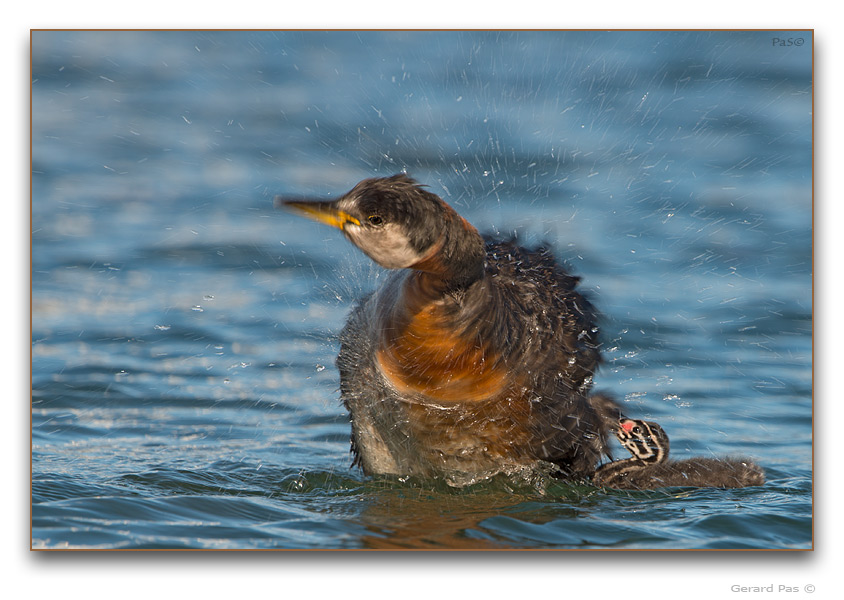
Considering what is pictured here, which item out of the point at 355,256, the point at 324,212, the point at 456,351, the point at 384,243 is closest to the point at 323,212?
the point at 324,212

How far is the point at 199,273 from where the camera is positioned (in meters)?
7.07

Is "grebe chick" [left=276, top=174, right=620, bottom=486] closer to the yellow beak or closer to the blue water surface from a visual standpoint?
the yellow beak

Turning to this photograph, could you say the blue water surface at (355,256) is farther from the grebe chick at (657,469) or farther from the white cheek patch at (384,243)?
the white cheek patch at (384,243)

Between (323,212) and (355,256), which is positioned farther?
(355,256)

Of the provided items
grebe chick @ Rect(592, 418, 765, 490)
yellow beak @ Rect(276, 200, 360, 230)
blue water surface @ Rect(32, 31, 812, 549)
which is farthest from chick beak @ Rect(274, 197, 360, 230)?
grebe chick @ Rect(592, 418, 765, 490)

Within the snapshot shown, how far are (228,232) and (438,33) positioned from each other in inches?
112

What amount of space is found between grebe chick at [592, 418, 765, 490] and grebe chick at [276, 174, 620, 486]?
0.53 feet

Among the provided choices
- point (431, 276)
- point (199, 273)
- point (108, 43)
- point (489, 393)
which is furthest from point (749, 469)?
point (108, 43)

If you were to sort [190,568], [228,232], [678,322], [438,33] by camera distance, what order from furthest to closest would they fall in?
[228,232]
[678,322]
[438,33]
[190,568]

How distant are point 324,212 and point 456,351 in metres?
0.80

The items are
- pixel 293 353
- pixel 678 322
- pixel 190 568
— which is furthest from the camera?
pixel 678 322

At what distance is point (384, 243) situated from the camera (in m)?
3.87

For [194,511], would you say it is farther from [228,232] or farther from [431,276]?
[228,232]

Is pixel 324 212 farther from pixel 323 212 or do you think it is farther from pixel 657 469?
pixel 657 469
